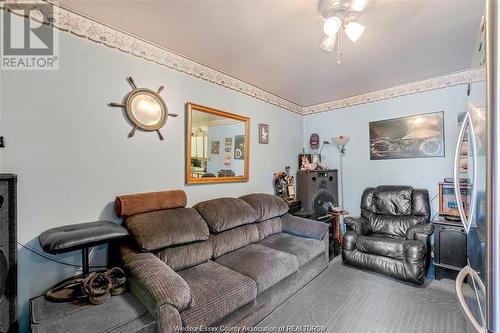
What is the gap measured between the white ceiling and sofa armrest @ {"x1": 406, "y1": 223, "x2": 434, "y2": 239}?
196cm

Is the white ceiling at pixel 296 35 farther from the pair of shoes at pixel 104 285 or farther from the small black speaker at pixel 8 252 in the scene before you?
the pair of shoes at pixel 104 285

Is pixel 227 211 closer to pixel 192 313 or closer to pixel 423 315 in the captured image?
pixel 192 313

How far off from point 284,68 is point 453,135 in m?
2.45

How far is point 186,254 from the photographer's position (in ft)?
6.43

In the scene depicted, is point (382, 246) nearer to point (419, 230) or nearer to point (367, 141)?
point (419, 230)

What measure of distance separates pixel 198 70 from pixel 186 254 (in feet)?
6.70

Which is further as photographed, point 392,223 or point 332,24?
point 392,223

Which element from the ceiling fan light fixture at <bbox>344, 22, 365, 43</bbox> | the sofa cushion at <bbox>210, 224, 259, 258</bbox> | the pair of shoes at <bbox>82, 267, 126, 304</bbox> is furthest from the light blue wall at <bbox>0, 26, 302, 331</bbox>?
the ceiling fan light fixture at <bbox>344, 22, 365, 43</bbox>

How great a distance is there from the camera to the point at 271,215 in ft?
9.50

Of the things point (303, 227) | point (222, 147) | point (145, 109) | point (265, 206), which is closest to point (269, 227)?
point (265, 206)

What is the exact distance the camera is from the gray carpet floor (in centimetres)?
184

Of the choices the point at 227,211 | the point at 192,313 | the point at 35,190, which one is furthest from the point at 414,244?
the point at 35,190

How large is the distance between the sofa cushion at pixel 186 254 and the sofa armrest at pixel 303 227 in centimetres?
125

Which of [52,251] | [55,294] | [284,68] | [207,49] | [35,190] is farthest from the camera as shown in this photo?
[284,68]
